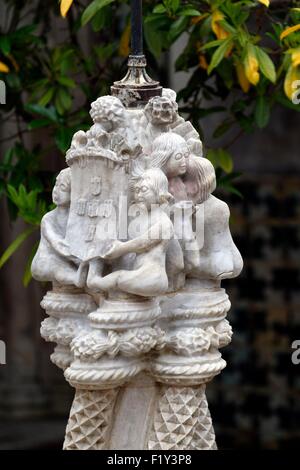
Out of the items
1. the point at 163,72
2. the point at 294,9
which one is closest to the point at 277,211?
the point at 163,72

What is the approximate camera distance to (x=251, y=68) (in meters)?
6.07

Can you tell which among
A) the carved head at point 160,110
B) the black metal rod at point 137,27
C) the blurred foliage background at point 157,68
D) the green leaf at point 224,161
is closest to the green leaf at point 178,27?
the blurred foliage background at point 157,68

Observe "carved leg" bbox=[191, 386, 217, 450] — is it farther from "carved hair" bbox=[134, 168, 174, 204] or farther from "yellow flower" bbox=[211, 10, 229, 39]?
"yellow flower" bbox=[211, 10, 229, 39]

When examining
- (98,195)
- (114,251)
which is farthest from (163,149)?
(114,251)

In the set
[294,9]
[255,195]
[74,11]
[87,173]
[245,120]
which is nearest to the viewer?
[87,173]

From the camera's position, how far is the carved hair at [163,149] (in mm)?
5109

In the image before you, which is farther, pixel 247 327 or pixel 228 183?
pixel 247 327

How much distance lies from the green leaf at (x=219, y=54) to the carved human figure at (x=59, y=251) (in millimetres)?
993

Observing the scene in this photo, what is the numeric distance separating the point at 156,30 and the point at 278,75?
0.47 metres

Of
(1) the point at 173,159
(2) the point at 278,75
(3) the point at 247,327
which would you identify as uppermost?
(2) the point at 278,75

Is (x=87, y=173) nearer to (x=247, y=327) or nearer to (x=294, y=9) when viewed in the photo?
(x=294, y=9)

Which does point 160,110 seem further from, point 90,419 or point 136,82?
point 90,419

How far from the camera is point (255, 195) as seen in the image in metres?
7.83

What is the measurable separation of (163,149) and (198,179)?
0.15 meters
